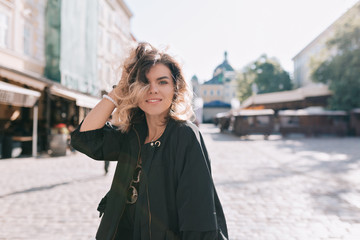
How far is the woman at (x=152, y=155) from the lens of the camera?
4.27 feet

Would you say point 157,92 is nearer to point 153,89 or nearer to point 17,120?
point 153,89

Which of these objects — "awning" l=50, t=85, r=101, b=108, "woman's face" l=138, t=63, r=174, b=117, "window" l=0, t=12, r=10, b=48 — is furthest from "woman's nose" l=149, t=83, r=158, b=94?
"window" l=0, t=12, r=10, b=48

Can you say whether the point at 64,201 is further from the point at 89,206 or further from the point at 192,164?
the point at 192,164

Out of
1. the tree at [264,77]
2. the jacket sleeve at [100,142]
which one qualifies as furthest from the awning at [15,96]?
the tree at [264,77]

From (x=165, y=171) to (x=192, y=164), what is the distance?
149 millimetres

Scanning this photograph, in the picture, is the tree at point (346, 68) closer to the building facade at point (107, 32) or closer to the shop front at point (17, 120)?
the building facade at point (107, 32)

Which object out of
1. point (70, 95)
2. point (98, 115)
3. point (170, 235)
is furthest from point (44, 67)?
point (170, 235)

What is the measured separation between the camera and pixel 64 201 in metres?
4.72

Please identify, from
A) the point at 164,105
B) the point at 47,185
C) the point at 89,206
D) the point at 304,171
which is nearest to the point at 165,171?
the point at 164,105

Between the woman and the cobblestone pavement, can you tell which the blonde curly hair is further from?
the cobblestone pavement

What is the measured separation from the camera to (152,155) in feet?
4.55

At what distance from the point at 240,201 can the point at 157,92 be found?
12.3ft

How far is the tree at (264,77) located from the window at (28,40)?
40992 mm

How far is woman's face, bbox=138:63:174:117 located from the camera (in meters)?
1.51
